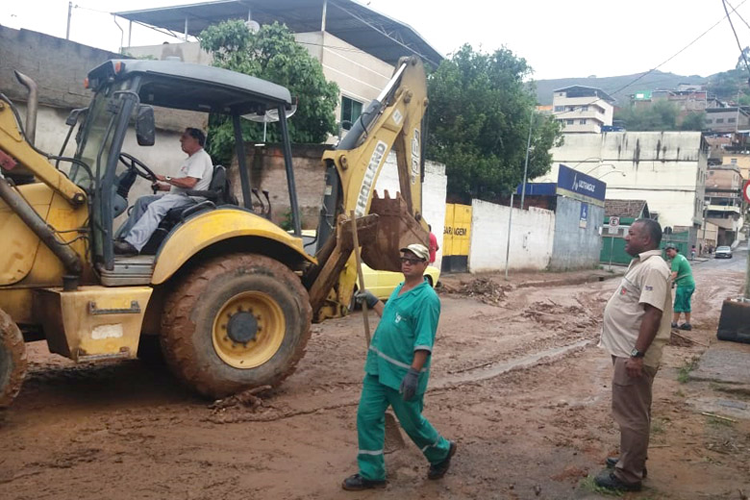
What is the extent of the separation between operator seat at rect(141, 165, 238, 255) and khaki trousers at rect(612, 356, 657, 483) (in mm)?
3702

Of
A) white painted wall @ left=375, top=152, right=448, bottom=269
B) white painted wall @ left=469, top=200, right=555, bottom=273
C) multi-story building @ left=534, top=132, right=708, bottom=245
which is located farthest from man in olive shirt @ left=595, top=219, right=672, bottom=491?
multi-story building @ left=534, top=132, right=708, bottom=245

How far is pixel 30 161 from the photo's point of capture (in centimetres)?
498

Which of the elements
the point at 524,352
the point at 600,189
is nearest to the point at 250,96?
the point at 524,352

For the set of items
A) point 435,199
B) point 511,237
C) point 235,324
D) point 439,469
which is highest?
point 435,199

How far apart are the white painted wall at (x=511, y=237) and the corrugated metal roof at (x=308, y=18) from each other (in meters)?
8.88

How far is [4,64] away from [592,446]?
1058 cm

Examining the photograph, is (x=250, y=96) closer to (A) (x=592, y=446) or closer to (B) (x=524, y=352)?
(A) (x=592, y=446)

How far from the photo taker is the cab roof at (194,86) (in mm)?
5414

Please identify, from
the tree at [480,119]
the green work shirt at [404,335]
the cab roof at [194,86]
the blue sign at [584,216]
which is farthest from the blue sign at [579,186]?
the green work shirt at [404,335]

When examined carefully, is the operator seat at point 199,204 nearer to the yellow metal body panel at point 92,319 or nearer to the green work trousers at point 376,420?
the yellow metal body panel at point 92,319

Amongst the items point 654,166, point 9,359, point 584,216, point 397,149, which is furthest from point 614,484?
point 654,166

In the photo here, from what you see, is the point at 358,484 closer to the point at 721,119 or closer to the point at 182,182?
the point at 182,182

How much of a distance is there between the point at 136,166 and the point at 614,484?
473 cm

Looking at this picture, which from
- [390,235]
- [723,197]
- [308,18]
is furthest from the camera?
[723,197]
